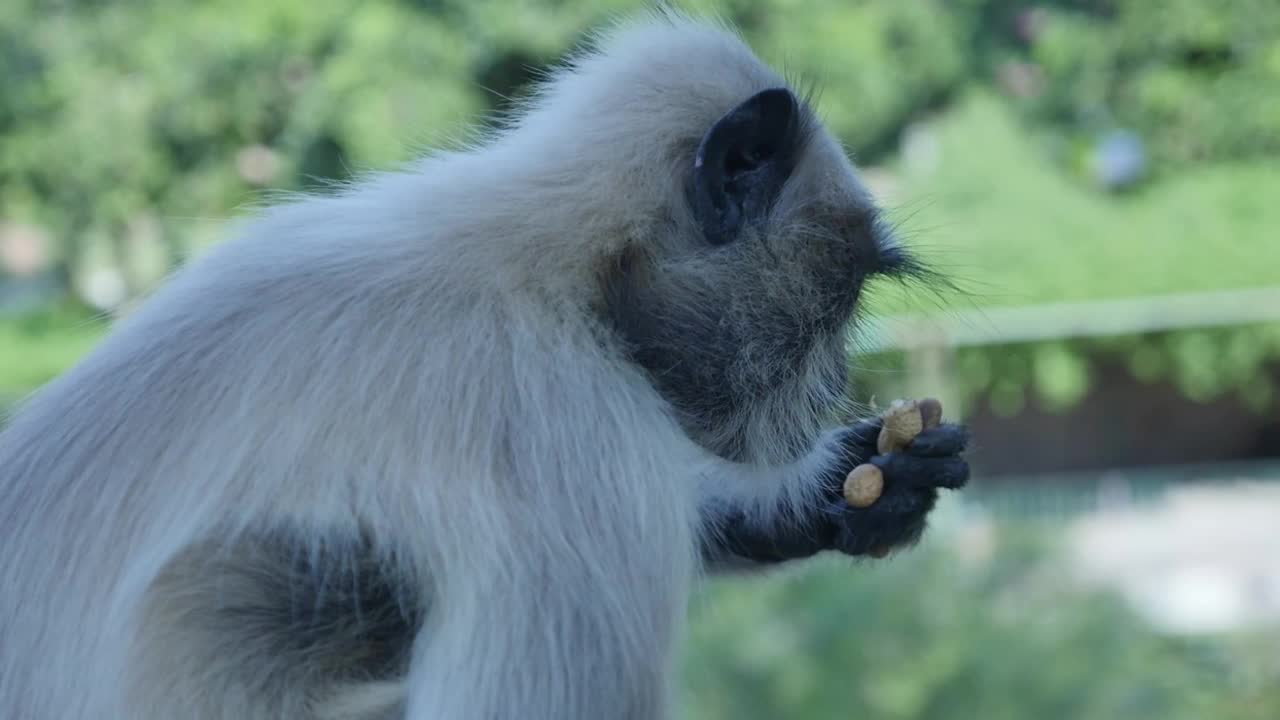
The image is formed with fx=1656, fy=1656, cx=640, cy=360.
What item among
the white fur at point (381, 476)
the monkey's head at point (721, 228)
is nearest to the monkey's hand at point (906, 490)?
the monkey's head at point (721, 228)

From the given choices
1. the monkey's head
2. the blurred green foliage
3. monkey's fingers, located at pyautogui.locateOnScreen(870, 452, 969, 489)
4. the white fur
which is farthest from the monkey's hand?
the blurred green foliage

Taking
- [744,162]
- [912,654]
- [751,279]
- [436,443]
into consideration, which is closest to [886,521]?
[751,279]

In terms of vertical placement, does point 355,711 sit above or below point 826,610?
above

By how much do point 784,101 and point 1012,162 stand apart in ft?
43.8

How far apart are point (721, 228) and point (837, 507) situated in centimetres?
42

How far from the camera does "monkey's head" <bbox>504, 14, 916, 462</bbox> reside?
83.1 inches

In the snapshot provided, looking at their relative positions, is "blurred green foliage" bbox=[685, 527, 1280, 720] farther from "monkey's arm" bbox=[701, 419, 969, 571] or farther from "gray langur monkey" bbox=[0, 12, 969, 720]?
"gray langur monkey" bbox=[0, 12, 969, 720]

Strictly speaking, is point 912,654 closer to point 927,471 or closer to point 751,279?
point 927,471

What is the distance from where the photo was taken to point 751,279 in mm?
2164

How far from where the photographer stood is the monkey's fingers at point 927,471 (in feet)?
7.22

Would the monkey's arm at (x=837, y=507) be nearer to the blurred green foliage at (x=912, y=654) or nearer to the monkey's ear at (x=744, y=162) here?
the monkey's ear at (x=744, y=162)

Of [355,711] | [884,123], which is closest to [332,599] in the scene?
[355,711]

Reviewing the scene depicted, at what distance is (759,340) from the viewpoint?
2.21 m

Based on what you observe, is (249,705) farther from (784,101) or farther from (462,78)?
(462,78)
